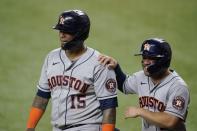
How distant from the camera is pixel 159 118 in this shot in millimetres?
6066

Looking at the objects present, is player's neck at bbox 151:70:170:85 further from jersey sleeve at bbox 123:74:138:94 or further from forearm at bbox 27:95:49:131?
forearm at bbox 27:95:49:131

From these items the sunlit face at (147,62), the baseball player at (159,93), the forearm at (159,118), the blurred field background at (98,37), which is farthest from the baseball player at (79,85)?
the blurred field background at (98,37)

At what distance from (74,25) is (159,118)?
1353 millimetres

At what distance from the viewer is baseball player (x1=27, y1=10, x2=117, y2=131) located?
19.2ft

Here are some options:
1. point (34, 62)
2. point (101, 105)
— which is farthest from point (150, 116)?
point (34, 62)

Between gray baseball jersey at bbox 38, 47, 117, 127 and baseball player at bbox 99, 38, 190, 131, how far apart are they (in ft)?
0.54

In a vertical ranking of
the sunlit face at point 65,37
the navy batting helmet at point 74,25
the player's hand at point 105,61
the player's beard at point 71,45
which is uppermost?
the navy batting helmet at point 74,25

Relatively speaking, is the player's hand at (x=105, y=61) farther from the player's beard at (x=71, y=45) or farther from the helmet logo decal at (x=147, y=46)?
the helmet logo decal at (x=147, y=46)

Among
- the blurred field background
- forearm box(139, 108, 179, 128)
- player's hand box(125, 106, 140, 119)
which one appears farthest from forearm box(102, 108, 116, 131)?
the blurred field background

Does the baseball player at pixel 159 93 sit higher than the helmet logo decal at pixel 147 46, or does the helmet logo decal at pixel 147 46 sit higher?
the helmet logo decal at pixel 147 46

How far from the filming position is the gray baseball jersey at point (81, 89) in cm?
589

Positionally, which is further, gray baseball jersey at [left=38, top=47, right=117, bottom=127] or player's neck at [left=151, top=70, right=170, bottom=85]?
player's neck at [left=151, top=70, right=170, bottom=85]

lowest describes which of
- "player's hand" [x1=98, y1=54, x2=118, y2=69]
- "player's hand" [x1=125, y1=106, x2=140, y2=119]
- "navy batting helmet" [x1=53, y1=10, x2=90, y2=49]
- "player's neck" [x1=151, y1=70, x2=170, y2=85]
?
"player's hand" [x1=125, y1=106, x2=140, y2=119]

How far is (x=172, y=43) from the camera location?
11.5m
